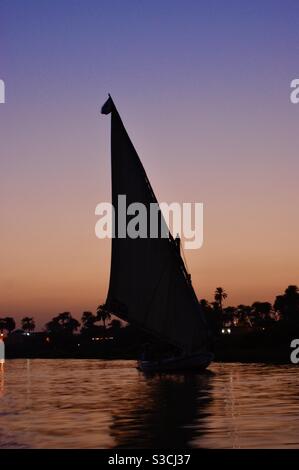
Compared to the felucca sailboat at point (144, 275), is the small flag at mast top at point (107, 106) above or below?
above

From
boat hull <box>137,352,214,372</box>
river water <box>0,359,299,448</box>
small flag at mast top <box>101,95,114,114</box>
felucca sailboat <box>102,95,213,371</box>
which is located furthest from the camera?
boat hull <box>137,352,214,372</box>

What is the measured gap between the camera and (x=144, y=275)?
Answer: 5581 cm

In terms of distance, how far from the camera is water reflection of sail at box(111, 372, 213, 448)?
23406 millimetres

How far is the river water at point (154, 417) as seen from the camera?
2322 centimetres

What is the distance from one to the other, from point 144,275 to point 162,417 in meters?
25.8

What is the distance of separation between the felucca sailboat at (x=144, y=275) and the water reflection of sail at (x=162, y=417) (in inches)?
275

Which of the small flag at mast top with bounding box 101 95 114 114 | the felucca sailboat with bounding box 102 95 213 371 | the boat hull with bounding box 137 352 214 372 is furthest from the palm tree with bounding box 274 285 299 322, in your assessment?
the small flag at mast top with bounding box 101 95 114 114

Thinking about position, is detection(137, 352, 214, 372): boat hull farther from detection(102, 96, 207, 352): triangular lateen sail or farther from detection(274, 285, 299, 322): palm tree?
detection(274, 285, 299, 322): palm tree

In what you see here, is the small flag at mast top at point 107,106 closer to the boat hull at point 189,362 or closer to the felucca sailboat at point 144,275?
the felucca sailboat at point 144,275

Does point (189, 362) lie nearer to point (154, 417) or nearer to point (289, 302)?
point (154, 417)

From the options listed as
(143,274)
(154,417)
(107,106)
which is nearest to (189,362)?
(143,274)

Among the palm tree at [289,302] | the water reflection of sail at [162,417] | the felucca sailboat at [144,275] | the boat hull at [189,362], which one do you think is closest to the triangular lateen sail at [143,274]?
the felucca sailboat at [144,275]

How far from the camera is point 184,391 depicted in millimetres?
46219
